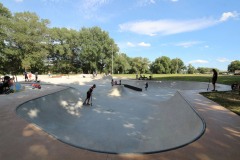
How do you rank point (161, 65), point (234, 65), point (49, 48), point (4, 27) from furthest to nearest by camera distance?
1. point (234, 65)
2. point (161, 65)
3. point (49, 48)
4. point (4, 27)

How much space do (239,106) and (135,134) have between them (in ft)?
19.6

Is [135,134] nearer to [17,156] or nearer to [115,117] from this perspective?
[115,117]

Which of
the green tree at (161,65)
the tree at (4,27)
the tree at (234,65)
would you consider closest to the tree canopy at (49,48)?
the tree at (4,27)

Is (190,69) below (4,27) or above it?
below

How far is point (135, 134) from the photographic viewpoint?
9.46 meters

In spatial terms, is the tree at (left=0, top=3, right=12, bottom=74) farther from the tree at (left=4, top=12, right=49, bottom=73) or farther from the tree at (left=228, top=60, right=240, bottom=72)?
the tree at (left=228, top=60, right=240, bottom=72)

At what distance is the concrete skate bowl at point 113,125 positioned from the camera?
294 inches

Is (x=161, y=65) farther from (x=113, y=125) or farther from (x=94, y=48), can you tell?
(x=113, y=125)

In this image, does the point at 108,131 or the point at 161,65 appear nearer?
the point at 108,131

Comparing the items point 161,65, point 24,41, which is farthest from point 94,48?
point 161,65

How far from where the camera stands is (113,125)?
35.3ft

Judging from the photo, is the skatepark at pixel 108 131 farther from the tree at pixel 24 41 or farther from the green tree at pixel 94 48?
the green tree at pixel 94 48

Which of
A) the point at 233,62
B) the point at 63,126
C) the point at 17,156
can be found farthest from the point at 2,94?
the point at 233,62

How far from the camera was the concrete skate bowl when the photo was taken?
7478 mm
